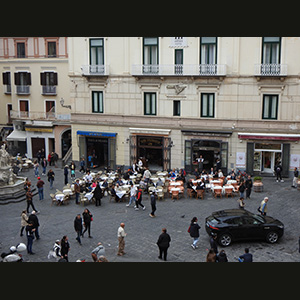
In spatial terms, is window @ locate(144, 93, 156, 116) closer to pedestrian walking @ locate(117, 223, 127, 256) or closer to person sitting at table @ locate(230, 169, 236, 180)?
person sitting at table @ locate(230, 169, 236, 180)

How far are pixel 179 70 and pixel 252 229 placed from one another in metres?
17.5

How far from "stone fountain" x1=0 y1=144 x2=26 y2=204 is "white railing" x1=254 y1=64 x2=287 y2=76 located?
1912 cm

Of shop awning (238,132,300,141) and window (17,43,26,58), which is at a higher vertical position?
window (17,43,26,58)

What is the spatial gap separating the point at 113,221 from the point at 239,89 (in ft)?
50.1

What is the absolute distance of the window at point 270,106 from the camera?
31094 millimetres

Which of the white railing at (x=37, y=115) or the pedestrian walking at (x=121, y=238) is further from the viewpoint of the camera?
the white railing at (x=37, y=115)

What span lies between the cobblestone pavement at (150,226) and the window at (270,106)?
204 inches

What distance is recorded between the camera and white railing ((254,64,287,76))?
30.1 metres

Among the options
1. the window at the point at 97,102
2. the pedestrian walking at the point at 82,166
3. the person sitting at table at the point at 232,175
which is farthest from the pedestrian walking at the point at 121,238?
the window at the point at 97,102

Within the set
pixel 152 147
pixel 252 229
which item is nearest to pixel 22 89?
pixel 152 147

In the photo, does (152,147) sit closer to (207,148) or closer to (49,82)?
(207,148)

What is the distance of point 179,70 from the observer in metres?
32.8

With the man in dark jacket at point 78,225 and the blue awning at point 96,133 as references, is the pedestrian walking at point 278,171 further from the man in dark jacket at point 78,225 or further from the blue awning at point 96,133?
the man in dark jacket at point 78,225

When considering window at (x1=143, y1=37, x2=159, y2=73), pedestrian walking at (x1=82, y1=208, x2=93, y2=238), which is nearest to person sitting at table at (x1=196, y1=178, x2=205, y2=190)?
pedestrian walking at (x1=82, y1=208, x2=93, y2=238)
